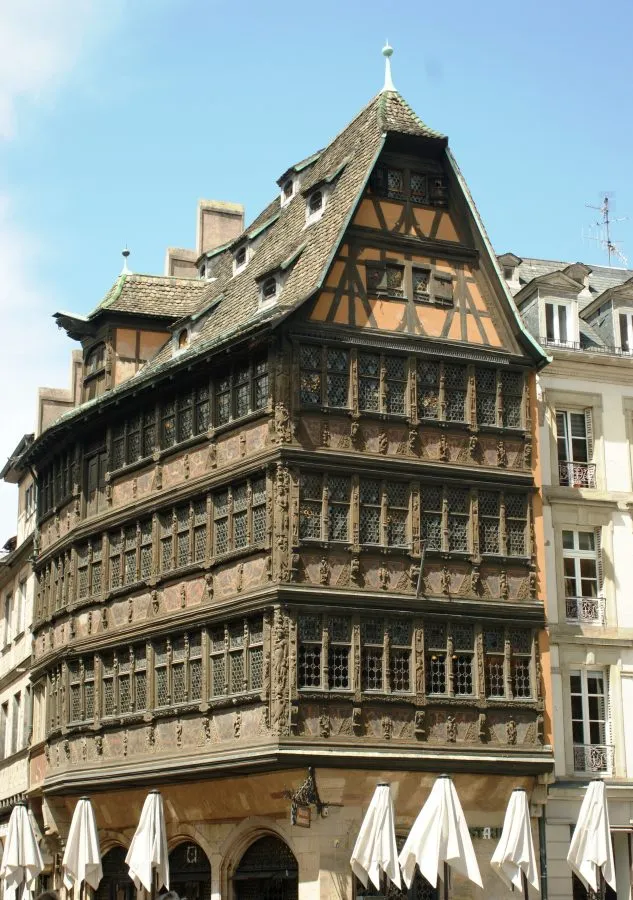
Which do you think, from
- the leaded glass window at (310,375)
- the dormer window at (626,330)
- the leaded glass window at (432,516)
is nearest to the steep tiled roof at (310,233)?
the leaded glass window at (310,375)

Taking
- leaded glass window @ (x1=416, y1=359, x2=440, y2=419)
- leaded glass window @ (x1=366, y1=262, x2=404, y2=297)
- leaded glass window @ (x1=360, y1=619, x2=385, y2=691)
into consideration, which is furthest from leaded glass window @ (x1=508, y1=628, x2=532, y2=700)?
leaded glass window @ (x1=366, y1=262, x2=404, y2=297)

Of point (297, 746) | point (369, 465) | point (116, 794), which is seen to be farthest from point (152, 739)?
point (369, 465)

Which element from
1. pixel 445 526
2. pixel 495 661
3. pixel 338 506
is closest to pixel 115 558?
pixel 338 506

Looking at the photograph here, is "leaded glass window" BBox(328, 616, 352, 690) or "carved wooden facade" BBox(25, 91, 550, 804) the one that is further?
"carved wooden facade" BBox(25, 91, 550, 804)

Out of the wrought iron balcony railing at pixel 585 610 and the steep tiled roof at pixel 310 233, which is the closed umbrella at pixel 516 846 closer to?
the wrought iron balcony railing at pixel 585 610

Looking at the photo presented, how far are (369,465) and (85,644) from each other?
792 cm

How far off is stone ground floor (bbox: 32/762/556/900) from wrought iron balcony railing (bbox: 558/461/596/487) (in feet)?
18.9

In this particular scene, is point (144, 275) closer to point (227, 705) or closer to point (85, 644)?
point (85, 644)

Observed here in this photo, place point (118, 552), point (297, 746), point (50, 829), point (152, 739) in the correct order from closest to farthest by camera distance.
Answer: point (297, 746), point (152, 739), point (118, 552), point (50, 829)

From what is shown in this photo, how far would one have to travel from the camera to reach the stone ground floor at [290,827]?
27312 millimetres

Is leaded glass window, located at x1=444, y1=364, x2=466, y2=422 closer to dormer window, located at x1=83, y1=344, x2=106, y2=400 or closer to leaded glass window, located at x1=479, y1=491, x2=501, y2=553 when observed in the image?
leaded glass window, located at x1=479, y1=491, x2=501, y2=553

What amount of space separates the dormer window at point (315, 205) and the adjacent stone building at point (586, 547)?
4592 millimetres

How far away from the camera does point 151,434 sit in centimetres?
3206

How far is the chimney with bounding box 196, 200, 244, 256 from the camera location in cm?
3984
